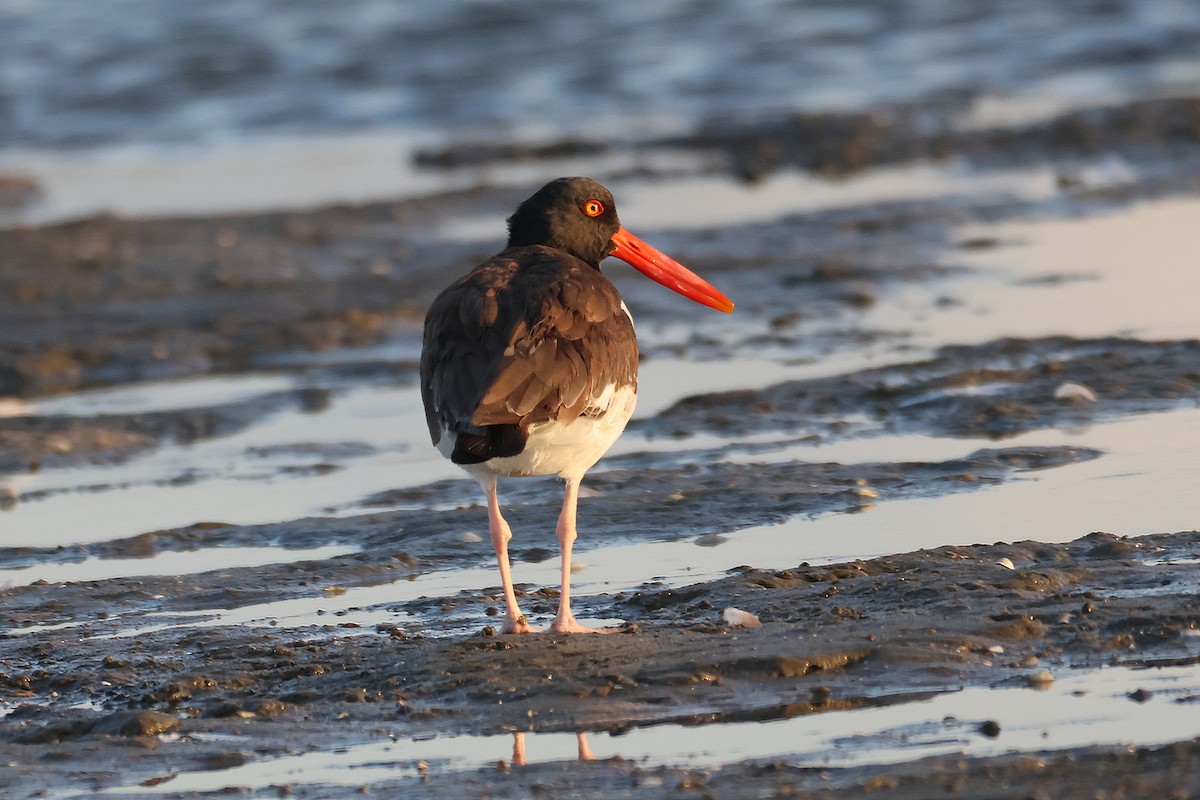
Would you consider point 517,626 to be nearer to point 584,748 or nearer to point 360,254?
point 584,748

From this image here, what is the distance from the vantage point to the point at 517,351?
206 inches

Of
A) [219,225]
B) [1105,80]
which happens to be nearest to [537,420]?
[219,225]

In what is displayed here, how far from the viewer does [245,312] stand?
11398 millimetres

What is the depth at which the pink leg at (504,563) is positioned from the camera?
544 cm

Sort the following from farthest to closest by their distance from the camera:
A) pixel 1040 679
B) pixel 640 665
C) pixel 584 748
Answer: pixel 640 665 < pixel 1040 679 < pixel 584 748

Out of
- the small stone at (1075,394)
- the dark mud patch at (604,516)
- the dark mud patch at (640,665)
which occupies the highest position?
the small stone at (1075,394)

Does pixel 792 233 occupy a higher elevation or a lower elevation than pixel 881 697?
higher

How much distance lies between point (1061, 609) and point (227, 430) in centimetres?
482

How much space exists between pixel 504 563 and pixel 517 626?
0.27m

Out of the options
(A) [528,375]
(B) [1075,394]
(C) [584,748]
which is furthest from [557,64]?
(C) [584,748]

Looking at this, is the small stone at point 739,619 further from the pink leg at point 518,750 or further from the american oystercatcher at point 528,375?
the pink leg at point 518,750

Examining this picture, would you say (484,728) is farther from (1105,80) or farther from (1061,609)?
(1105,80)

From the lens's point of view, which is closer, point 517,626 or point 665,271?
point 517,626

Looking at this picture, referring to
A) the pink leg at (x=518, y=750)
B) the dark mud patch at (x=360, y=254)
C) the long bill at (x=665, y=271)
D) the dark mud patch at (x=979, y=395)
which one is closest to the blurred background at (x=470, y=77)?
the dark mud patch at (x=360, y=254)
